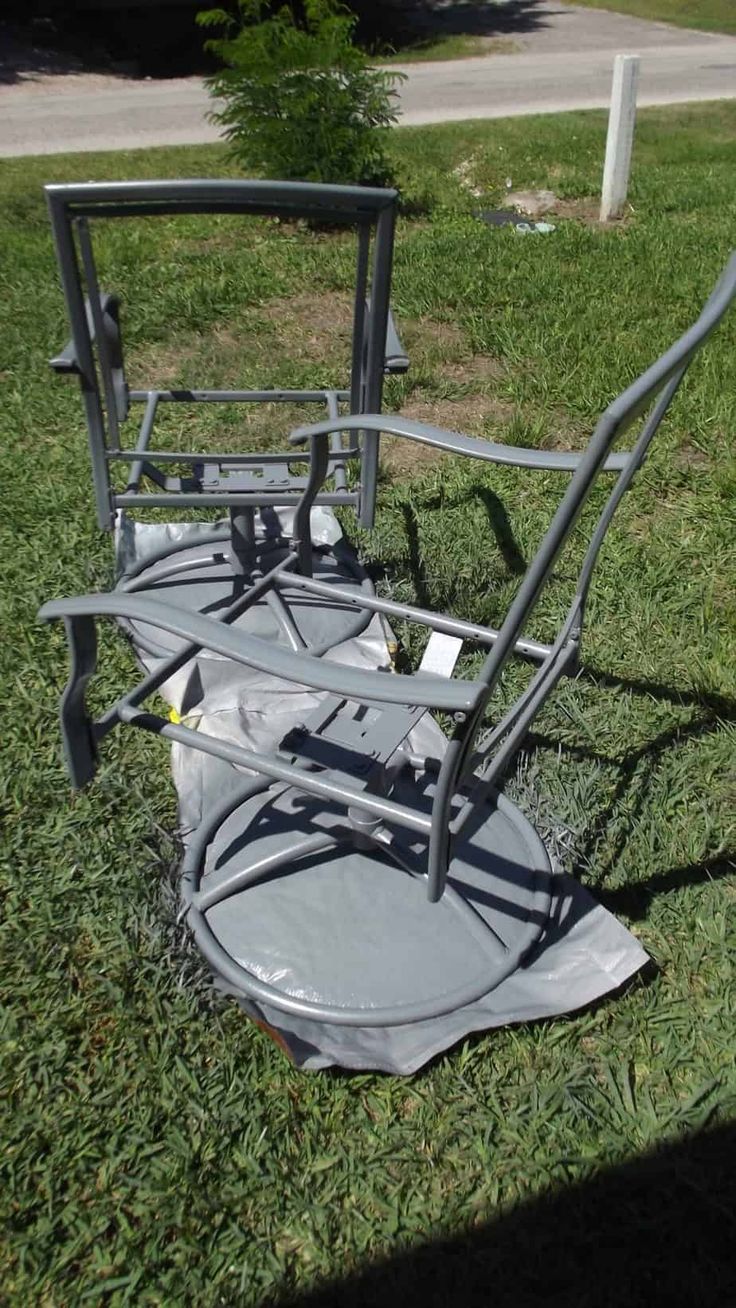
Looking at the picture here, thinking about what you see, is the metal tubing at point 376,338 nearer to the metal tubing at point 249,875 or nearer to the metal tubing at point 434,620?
the metal tubing at point 434,620

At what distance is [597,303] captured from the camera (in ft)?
16.1

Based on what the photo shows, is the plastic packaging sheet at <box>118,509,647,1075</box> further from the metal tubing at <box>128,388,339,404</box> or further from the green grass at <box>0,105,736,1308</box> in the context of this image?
the metal tubing at <box>128,388,339,404</box>

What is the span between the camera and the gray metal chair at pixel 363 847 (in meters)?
1.58

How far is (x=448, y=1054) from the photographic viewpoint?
5.72 ft

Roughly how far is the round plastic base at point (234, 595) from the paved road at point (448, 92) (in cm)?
746

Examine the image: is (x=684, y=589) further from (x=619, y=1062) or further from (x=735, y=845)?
(x=619, y=1062)

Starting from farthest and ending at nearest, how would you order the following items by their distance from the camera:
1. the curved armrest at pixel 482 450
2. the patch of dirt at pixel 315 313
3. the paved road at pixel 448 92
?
the paved road at pixel 448 92 → the patch of dirt at pixel 315 313 → the curved armrest at pixel 482 450

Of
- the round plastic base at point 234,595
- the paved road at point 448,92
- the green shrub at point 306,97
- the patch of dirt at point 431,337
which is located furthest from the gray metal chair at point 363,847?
the paved road at point 448,92

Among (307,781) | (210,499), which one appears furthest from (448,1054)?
(210,499)

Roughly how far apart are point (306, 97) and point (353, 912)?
5.47 metres

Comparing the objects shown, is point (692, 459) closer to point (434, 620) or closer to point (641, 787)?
point (641, 787)

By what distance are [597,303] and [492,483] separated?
191 cm

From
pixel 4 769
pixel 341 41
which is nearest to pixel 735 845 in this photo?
pixel 4 769

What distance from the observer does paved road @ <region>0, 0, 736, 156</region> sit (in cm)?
966
